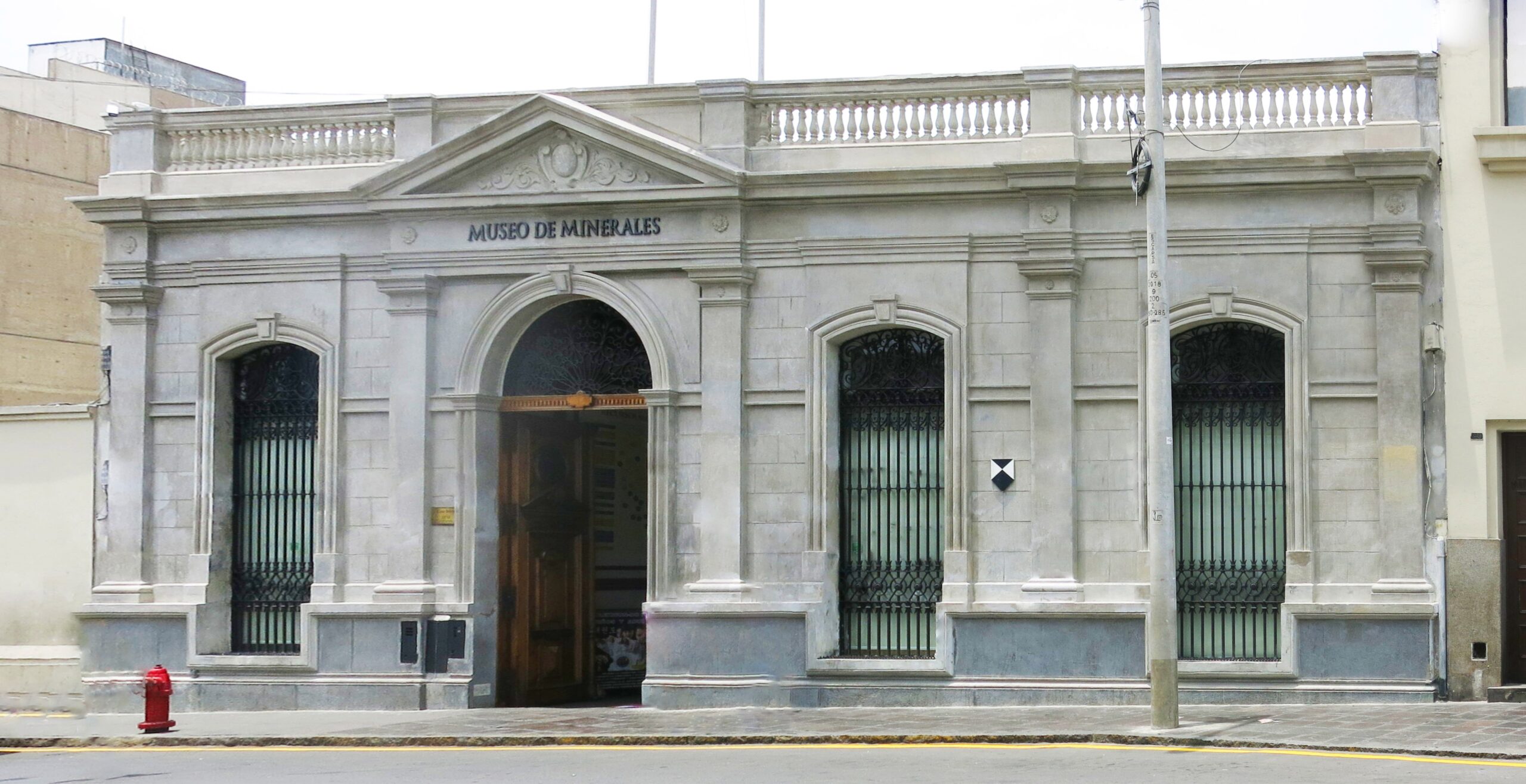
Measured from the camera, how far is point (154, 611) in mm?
21844

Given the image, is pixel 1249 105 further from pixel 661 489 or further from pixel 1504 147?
pixel 661 489

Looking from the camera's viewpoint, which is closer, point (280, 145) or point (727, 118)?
point (727, 118)

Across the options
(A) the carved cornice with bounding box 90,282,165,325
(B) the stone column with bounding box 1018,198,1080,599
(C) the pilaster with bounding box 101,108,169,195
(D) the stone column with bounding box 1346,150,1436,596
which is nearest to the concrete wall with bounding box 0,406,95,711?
(A) the carved cornice with bounding box 90,282,165,325

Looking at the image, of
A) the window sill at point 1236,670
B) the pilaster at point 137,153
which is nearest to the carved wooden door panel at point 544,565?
the pilaster at point 137,153

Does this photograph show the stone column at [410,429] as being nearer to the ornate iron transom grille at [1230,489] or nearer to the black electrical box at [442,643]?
the black electrical box at [442,643]

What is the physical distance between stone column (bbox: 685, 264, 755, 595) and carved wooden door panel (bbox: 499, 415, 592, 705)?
2.57 m

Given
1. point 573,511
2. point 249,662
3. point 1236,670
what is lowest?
point 249,662

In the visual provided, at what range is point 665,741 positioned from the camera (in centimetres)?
1716

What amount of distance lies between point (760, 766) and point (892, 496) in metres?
6.14

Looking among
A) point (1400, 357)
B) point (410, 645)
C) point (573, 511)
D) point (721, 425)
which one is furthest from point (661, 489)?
point (1400, 357)

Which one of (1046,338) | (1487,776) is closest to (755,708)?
(1046,338)

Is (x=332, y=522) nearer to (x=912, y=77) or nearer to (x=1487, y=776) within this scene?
(x=912, y=77)

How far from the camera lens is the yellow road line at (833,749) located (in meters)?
14.6

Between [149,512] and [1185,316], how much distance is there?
1200 centimetres
